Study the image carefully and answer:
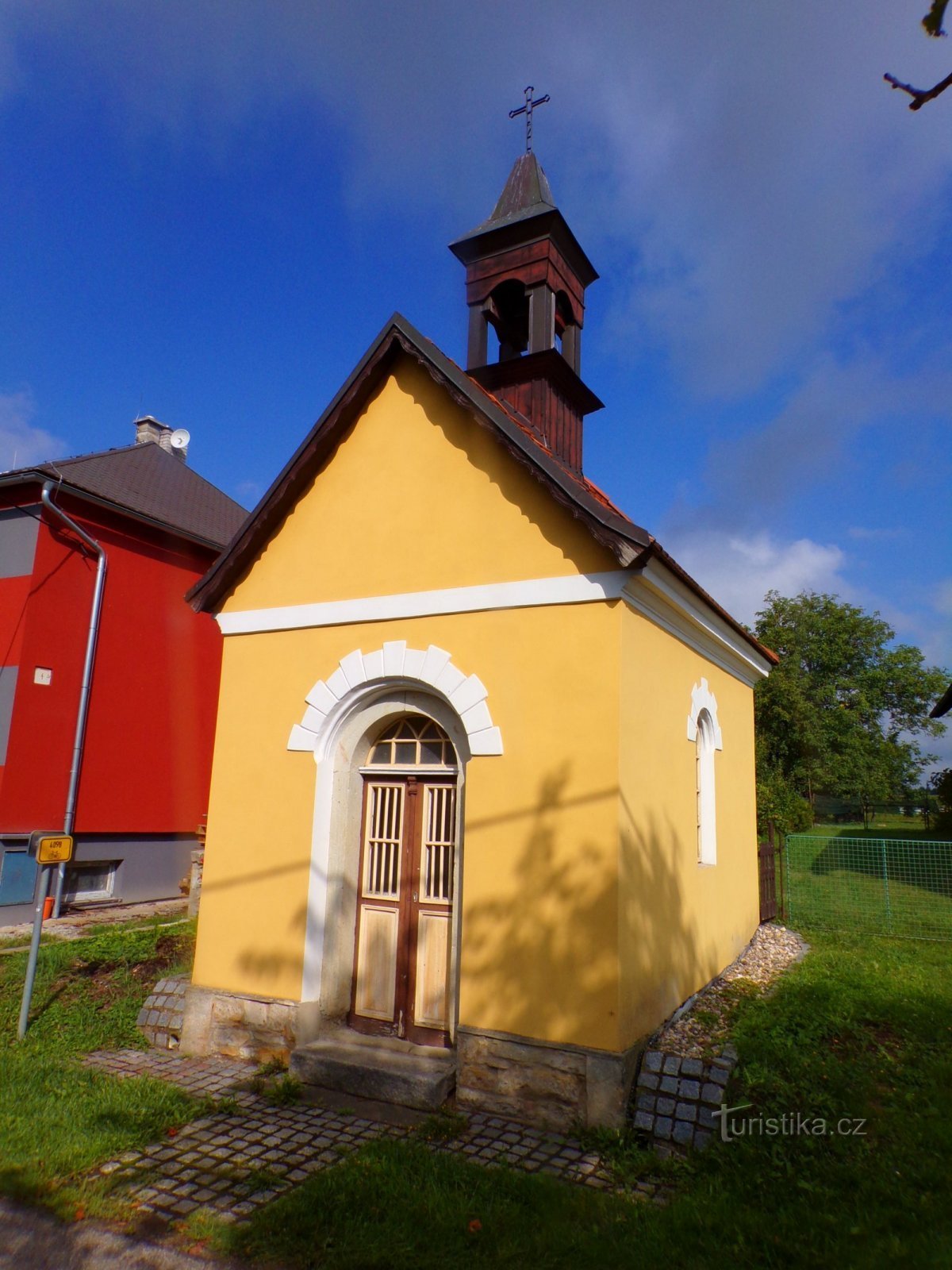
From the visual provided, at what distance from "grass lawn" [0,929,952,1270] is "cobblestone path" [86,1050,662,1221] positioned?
6.6 inches

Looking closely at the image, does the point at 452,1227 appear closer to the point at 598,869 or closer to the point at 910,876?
the point at 598,869

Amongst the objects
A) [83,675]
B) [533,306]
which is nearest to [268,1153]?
[533,306]

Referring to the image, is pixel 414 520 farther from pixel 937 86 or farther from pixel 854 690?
pixel 854 690

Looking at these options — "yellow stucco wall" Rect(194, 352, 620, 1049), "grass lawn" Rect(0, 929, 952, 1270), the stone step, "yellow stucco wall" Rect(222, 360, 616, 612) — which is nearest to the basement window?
"grass lawn" Rect(0, 929, 952, 1270)

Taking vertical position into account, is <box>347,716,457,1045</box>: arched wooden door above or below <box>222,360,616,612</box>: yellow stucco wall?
below

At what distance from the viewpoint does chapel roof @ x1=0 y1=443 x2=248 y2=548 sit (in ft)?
45.7

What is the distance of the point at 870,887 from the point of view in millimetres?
15000

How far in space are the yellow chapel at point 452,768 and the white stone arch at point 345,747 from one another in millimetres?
23

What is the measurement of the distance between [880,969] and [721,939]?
195 cm

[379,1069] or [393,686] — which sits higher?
[393,686]

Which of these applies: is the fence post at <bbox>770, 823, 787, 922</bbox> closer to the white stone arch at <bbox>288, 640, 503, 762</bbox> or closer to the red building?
the white stone arch at <bbox>288, 640, 503, 762</bbox>

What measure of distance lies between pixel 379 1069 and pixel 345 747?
2707 millimetres

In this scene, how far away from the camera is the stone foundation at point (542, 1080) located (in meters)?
5.69

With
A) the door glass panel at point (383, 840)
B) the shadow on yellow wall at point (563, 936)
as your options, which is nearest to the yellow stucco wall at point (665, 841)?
the shadow on yellow wall at point (563, 936)
